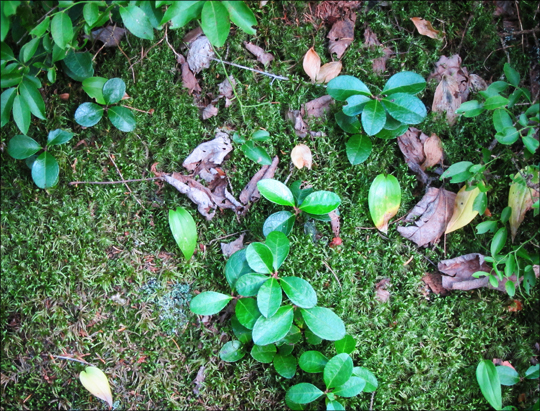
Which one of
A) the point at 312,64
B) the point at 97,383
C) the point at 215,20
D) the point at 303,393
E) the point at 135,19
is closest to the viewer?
the point at 215,20

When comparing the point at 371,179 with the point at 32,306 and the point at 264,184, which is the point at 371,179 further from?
the point at 32,306

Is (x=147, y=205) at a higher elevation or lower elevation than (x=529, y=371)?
higher

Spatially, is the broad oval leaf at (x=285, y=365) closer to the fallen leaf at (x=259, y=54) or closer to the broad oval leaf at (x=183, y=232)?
the broad oval leaf at (x=183, y=232)

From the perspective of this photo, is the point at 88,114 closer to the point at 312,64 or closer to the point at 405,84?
the point at 312,64

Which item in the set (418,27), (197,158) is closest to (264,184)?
(197,158)

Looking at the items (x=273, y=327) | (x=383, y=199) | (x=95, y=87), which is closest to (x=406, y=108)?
(x=383, y=199)
